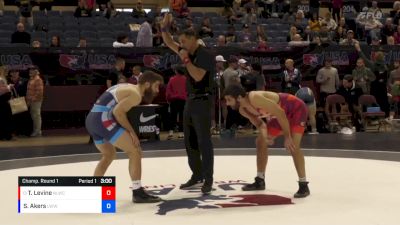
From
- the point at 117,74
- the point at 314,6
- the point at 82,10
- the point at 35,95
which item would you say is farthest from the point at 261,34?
the point at 35,95

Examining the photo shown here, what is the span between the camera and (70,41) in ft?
47.4

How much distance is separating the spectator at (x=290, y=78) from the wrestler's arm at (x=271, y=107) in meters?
6.90

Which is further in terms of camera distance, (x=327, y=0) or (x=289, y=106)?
(x=327, y=0)

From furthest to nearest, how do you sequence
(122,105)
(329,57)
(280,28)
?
(280,28) < (329,57) < (122,105)

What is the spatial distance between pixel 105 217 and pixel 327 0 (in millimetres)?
17139

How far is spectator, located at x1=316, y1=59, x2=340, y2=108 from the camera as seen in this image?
43.8 ft

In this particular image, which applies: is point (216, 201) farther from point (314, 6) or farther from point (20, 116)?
point (314, 6)

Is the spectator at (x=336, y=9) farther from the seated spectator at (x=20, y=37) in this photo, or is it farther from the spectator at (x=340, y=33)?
the seated spectator at (x=20, y=37)

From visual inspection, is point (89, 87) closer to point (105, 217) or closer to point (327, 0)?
point (105, 217)

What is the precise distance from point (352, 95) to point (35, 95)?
6.34 metres

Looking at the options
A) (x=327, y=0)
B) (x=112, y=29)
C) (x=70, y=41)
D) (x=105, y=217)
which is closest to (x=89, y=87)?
(x=70, y=41)

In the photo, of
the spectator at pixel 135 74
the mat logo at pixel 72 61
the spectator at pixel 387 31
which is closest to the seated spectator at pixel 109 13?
the mat logo at pixel 72 61

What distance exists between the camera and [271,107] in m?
5.74

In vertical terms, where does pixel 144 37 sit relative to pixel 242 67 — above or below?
above
